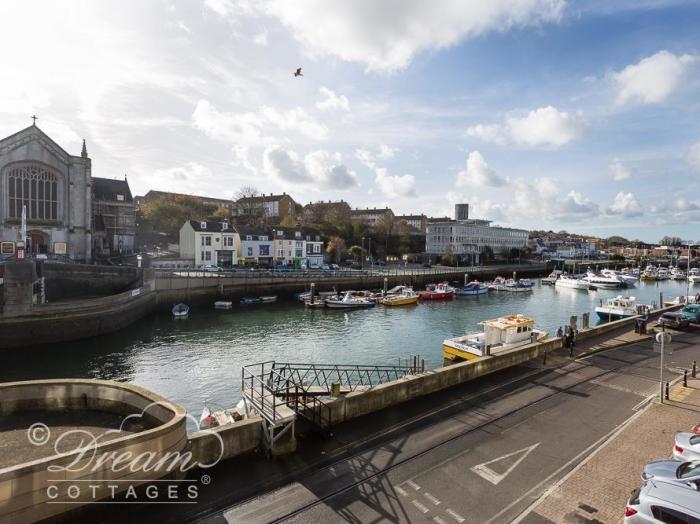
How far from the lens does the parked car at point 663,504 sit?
6629mm

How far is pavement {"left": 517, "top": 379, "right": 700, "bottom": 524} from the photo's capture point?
797 centimetres

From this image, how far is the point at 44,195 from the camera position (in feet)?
168


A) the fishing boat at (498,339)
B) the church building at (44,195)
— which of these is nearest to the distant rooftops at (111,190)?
the church building at (44,195)

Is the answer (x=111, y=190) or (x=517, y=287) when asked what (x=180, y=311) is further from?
(x=517, y=287)

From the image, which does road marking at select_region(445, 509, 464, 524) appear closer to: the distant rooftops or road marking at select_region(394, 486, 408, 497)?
road marking at select_region(394, 486, 408, 497)

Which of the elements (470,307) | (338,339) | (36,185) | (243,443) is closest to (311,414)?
(243,443)

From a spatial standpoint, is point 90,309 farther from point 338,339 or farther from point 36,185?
point 36,185

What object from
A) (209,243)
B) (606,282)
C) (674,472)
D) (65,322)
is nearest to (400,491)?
(674,472)

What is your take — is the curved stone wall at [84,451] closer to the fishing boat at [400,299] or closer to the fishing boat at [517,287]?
the fishing boat at [400,299]

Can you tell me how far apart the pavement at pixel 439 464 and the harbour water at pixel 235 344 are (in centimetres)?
1119

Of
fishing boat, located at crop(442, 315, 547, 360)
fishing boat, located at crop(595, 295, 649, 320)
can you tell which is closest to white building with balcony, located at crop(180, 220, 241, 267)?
fishing boat, located at crop(442, 315, 547, 360)

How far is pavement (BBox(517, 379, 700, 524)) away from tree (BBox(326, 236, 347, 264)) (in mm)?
75790

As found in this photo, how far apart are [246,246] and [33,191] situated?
30.6 meters

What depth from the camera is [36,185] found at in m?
50.7
